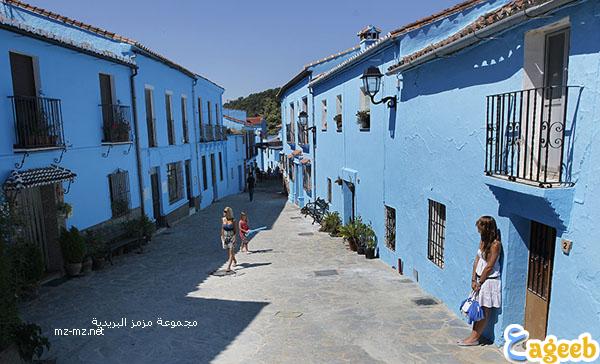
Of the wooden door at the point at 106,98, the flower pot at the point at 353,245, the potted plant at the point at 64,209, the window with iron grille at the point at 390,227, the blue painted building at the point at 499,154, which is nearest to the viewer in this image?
the blue painted building at the point at 499,154

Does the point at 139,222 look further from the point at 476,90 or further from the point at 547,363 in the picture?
the point at 547,363

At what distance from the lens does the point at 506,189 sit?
543cm

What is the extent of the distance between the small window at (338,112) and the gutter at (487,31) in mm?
5961

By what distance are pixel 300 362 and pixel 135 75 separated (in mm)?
12138

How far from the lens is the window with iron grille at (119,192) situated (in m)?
13.0

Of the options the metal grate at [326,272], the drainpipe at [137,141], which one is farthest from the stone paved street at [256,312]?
the drainpipe at [137,141]

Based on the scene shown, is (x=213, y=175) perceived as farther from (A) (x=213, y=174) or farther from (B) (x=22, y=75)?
(B) (x=22, y=75)

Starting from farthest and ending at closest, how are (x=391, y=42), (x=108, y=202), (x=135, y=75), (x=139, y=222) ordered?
(x=135, y=75), (x=139, y=222), (x=108, y=202), (x=391, y=42)

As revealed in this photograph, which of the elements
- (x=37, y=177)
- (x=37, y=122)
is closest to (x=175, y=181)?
(x=37, y=122)

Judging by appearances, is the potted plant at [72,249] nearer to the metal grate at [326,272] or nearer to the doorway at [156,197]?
the metal grate at [326,272]

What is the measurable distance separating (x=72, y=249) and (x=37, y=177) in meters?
2.17

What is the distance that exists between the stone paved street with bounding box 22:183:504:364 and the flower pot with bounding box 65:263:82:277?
31 centimetres

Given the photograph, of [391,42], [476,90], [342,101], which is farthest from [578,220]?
[342,101]

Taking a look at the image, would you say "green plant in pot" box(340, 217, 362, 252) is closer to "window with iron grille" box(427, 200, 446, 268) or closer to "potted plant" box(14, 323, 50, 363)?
"window with iron grille" box(427, 200, 446, 268)
